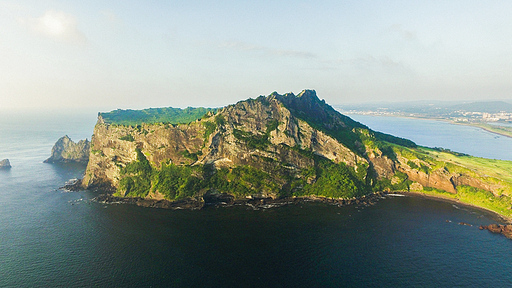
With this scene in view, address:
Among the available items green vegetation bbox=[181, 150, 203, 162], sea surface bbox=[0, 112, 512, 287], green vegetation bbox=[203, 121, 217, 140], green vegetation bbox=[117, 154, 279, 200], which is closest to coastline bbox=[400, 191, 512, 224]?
sea surface bbox=[0, 112, 512, 287]

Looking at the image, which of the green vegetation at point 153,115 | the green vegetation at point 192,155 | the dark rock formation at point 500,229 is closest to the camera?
the dark rock formation at point 500,229

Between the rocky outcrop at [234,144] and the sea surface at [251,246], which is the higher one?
the rocky outcrop at [234,144]

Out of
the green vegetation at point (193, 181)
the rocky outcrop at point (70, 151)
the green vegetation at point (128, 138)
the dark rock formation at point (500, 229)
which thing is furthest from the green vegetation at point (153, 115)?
the dark rock formation at point (500, 229)

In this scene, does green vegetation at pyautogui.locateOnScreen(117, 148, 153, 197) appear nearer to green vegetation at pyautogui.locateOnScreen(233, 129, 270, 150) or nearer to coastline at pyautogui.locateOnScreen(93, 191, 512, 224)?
coastline at pyautogui.locateOnScreen(93, 191, 512, 224)

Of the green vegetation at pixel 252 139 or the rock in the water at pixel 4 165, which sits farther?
the rock in the water at pixel 4 165

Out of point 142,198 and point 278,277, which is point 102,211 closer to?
point 142,198

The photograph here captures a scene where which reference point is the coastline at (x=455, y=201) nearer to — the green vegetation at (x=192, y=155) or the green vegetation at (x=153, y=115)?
the green vegetation at (x=192, y=155)
